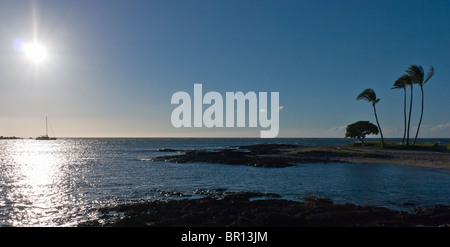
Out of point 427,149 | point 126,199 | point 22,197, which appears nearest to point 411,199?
point 126,199

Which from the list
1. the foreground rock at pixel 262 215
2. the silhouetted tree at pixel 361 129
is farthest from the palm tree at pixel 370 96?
→ the foreground rock at pixel 262 215

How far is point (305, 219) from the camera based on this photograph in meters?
16.1

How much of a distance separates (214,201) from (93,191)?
13.0 metres

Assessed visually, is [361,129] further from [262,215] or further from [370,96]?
[262,215]

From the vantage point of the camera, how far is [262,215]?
54.6 feet

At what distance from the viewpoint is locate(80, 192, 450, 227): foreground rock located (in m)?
15.6

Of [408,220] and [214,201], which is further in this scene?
[214,201]

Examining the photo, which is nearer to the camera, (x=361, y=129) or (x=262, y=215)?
(x=262, y=215)

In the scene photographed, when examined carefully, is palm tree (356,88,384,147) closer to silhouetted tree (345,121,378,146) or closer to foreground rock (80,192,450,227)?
silhouetted tree (345,121,378,146)

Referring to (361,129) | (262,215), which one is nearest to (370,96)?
(361,129)

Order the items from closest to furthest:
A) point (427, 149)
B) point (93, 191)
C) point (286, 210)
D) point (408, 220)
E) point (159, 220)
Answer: point (408, 220)
point (159, 220)
point (286, 210)
point (93, 191)
point (427, 149)

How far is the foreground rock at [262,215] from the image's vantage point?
51.2 ft
